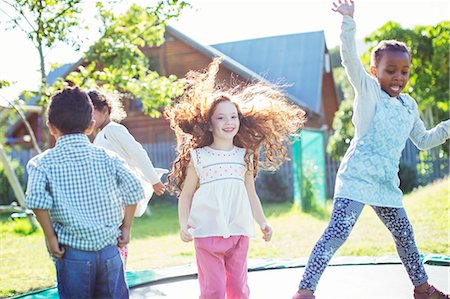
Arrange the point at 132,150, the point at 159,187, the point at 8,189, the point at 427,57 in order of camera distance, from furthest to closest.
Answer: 1. the point at 8,189
2. the point at 427,57
3. the point at 132,150
4. the point at 159,187

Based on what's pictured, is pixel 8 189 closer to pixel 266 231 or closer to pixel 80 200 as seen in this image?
pixel 266 231

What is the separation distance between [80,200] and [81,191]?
30 mm

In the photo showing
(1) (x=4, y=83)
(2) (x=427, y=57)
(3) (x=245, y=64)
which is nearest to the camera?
(1) (x=4, y=83)

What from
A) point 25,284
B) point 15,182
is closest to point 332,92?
point 15,182

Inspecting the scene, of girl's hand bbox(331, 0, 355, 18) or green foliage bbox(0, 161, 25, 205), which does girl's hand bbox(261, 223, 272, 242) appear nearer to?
girl's hand bbox(331, 0, 355, 18)

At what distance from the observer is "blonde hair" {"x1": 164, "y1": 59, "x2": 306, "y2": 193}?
2.83 metres

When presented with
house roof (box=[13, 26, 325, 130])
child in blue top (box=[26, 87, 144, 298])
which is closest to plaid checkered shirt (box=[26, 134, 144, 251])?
child in blue top (box=[26, 87, 144, 298])

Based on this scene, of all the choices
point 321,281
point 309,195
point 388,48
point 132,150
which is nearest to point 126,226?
point 132,150

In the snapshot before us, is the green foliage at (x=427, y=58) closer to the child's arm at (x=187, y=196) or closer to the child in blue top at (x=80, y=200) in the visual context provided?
the child's arm at (x=187, y=196)

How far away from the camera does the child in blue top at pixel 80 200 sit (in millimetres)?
2102

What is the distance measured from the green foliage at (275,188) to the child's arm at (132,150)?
333 inches

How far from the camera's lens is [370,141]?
2.70 metres

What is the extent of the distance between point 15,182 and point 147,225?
2.16 metres

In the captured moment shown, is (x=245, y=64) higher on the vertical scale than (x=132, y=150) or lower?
higher
